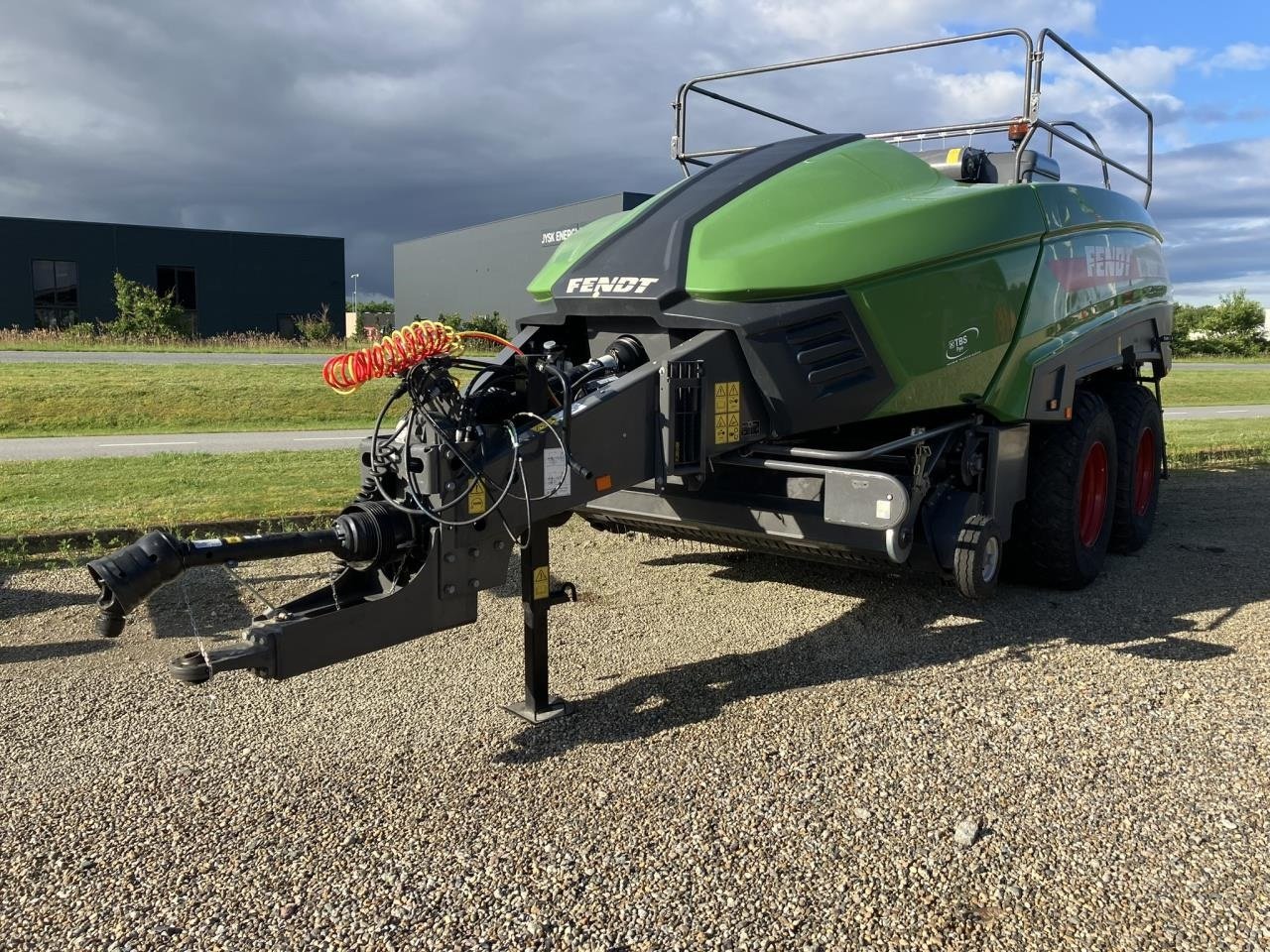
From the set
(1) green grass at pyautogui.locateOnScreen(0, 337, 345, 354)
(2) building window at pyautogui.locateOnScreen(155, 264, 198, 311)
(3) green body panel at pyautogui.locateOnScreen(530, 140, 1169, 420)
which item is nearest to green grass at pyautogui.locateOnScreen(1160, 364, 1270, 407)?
(3) green body panel at pyautogui.locateOnScreen(530, 140, 1169, 420)

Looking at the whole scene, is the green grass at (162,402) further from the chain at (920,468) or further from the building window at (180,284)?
the building window at (180,284)

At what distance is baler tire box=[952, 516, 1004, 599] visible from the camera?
176 inches

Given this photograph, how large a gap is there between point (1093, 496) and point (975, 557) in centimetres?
219

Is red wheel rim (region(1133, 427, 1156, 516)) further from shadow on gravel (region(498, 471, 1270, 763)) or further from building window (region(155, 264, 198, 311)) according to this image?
building window (region(155, 264, 198, 311))

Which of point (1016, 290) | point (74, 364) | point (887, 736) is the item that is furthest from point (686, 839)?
point (74, 364)

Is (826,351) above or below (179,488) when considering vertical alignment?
above

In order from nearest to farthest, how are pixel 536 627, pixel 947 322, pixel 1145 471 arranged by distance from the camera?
pixel 536 627 < pixel 947 322 < pixel 1145 471

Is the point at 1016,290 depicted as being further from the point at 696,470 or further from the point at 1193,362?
the point at 1193,362

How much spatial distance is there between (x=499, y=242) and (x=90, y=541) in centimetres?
3739

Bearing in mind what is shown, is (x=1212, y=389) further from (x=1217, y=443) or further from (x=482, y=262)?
(x=482, y=262)

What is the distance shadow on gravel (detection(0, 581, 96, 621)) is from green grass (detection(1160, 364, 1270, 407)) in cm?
2204

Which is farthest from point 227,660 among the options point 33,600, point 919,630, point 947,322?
point 919,630

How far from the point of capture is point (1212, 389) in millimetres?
25609

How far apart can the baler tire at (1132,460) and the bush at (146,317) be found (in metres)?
28.4
